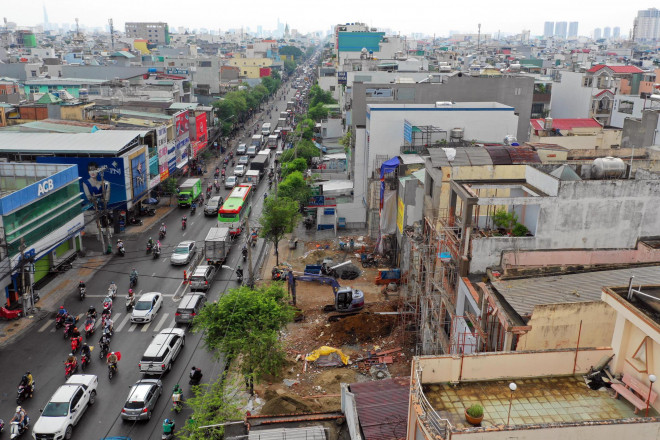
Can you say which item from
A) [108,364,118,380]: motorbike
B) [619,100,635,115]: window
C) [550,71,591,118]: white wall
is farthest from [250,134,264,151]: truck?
[108,364,118,380]: motorbike

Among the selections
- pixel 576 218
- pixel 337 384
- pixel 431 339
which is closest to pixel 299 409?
pixel 337 384

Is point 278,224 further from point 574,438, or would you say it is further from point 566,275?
point 574,438

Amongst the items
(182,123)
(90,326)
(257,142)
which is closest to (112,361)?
(90,326)

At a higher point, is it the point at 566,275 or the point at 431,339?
the point at 566,275

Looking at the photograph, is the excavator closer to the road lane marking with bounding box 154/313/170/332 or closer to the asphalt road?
the asphalt road

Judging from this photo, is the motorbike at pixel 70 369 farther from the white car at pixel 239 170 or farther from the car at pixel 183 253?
the white car at pixel 239 170

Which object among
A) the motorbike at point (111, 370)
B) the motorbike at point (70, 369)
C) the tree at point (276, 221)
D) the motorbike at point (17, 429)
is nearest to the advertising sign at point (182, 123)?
the tree at point (276, 221)
